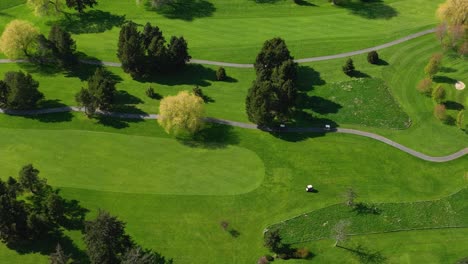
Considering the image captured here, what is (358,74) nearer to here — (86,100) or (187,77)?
(187,77)

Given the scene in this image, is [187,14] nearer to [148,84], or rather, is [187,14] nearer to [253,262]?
[148,84]

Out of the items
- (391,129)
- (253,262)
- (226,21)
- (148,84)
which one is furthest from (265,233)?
(226,21)

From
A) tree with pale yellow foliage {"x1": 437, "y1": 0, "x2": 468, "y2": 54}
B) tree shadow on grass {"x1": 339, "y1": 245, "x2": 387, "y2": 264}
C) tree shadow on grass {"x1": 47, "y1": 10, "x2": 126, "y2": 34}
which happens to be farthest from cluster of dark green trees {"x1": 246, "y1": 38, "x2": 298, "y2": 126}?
tree shadow on grass {"x1": 47, "y1": 10, "x2": 126, "y2": 34}

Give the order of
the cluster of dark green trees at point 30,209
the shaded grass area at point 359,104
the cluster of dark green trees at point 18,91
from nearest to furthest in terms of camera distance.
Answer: the cluster of dark green trees at point 30,209
the cluster of dark green trees at point 18,91
the shaded grass area at point 359,104

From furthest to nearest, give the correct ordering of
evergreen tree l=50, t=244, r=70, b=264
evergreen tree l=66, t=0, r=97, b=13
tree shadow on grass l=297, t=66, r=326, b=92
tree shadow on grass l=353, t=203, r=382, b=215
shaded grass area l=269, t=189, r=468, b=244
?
evergreen tree l=66, t=0, r=97, b=13
tree shadow on grass l=297, t=66, r=326, b=92
tree shadow on grass l=353, t=203, r=382, b=215
shaded grass area l=269, t=189, r=468, b=244
evergreen tree l=50, t=244, r=70, b=264

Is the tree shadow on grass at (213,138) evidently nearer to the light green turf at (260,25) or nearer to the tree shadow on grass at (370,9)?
the light green turf at (260,25)

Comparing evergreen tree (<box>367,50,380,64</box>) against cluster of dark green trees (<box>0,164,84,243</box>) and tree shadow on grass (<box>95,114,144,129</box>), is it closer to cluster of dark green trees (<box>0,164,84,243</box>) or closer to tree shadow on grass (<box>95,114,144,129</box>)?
tree shadow on grass (<box>95,114,144,129</box>)

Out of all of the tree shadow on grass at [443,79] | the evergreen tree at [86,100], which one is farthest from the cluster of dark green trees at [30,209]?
the tree shadow on grass at [443,79]
